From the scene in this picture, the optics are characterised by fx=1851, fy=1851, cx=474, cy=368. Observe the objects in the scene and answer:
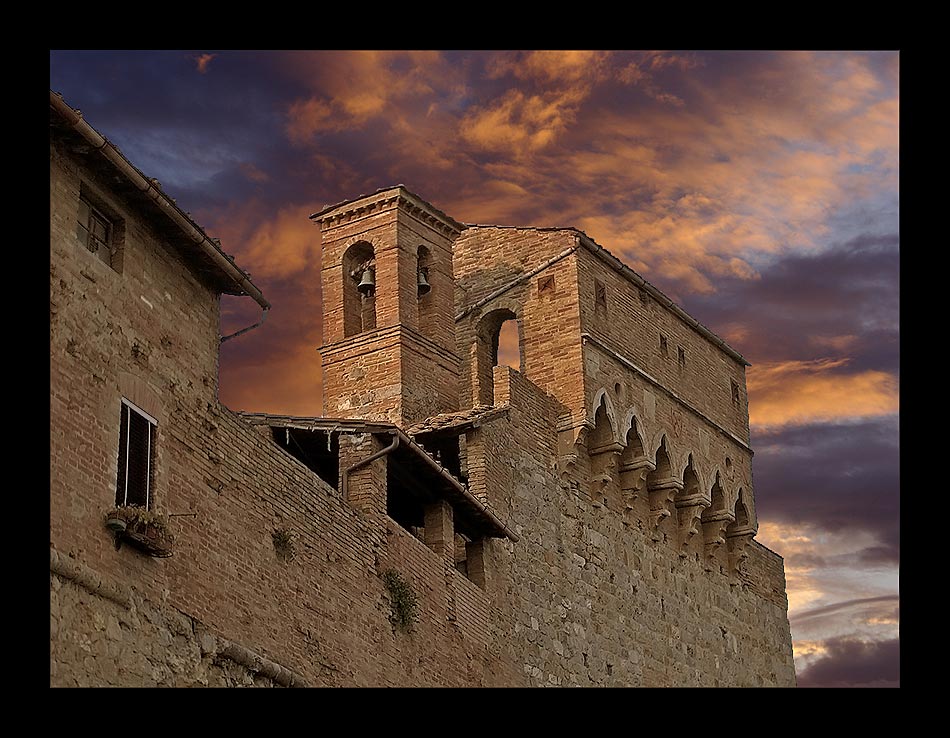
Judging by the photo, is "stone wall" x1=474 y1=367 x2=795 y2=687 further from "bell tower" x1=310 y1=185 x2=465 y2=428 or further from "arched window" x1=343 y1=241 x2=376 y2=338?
"arched window" x1=343 y1=241 x2=376 y2=338

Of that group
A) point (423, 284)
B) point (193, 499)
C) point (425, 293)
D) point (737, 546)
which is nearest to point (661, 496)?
point (737, 546)

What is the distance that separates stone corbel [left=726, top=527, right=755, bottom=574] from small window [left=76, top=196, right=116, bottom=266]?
17.5 meters

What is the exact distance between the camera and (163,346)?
1684 centimetres

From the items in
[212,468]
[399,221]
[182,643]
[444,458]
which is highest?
[399,221]

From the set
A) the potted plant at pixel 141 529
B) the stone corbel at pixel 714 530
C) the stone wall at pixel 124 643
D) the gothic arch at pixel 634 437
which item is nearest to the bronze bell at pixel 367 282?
the gothic arch at pixel 634 437

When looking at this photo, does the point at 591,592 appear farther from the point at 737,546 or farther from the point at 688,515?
the point at 737,546

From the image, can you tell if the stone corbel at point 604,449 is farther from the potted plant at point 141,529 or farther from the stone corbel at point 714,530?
the potted plant at point 141,529

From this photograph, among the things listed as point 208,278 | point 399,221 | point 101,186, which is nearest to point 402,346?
point 399,221

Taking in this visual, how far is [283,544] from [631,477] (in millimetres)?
11073

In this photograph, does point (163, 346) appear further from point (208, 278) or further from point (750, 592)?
point (750, 592)

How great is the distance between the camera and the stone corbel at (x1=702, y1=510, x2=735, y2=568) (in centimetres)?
3088

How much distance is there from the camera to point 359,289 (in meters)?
27.3

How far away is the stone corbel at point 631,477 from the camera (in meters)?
28.2

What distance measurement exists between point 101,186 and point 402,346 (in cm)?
1032
